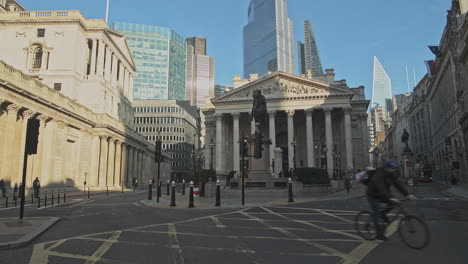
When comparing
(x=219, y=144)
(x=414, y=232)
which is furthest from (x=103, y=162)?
(x=414, y=232)

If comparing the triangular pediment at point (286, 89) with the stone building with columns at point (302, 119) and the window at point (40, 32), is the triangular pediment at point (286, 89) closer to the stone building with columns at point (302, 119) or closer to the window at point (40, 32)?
A: the stone building with columns at point (302, 119)

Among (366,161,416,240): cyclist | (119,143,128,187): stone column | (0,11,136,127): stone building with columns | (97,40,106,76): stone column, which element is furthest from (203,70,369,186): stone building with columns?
(366,161,416,240): cyclist

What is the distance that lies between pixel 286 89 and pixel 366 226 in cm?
5175

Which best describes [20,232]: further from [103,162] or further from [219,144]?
[219,144]

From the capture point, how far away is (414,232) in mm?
6418

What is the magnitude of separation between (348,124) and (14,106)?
48.1 metres

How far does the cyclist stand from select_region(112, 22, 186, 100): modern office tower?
132378 mm

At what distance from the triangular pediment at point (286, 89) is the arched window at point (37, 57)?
103ft

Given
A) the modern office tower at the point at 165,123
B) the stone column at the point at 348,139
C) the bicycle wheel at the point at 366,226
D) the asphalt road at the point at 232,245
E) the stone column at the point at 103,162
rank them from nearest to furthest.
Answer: the asphalt road at the point at 232,245
the bicycle wheel at the point at 366,226
the stone column at the point at 103,162
the stone column at the point at 348,139
the modern office tower at the point at 165,123

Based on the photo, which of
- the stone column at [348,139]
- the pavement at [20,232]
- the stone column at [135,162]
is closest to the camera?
the pavement at [20,232]

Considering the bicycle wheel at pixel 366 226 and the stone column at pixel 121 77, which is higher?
the stone column at pixel 121 77

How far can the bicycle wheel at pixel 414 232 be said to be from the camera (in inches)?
244

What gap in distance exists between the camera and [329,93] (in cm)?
5522

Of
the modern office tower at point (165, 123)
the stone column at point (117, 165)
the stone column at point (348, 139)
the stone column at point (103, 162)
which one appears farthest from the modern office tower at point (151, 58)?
the stone column at point (348, 139)
